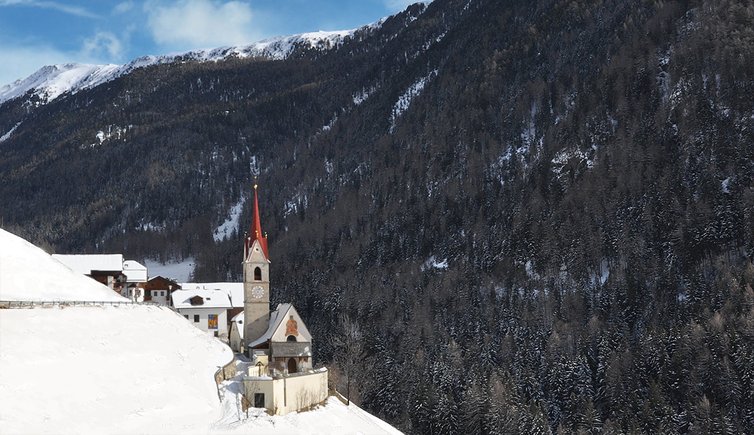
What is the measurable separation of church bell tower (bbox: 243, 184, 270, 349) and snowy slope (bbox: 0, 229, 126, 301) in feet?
54.1

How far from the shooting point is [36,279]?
54125 millimetres

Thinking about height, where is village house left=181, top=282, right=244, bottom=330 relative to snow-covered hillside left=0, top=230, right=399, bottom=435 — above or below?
above

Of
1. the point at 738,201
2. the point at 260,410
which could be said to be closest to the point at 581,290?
the point at 738,201

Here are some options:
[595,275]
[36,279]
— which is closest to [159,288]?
[36,279]

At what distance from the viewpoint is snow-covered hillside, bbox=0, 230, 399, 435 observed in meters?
A: 37.2

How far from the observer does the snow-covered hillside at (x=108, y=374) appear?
122 ft

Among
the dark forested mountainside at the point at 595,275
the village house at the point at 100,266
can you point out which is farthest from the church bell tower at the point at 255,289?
the village house at the point at 100,266

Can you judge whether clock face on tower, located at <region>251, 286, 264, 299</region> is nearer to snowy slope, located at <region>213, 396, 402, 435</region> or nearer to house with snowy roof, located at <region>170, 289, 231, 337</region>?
house with snowy roof, located at <region>170, 289, 231, 337</region>

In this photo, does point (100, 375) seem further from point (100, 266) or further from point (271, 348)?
point (100, 266)

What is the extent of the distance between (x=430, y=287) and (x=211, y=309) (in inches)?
2812

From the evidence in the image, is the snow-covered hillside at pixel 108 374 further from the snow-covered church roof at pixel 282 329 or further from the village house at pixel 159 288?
the village house at pixel 159 288

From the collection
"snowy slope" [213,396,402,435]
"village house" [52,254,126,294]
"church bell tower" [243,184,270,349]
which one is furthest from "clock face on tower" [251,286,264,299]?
"village house" [52,254,126,294]

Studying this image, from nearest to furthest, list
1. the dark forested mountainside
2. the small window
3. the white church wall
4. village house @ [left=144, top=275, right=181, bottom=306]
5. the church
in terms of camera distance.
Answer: the white church wall
the small window
the church
the dark forested mountainside
village house @ [left=144, top=275, right=181, bottom=306]

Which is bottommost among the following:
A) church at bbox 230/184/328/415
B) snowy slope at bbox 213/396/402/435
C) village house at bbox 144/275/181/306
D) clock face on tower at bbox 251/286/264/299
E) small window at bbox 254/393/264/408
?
snowy slope at bbox 213/396/402/435
